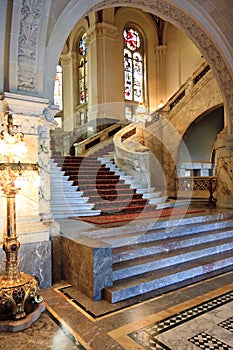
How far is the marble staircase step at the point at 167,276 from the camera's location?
2.85 metres

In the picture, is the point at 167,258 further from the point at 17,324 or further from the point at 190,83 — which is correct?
the point at 190,83

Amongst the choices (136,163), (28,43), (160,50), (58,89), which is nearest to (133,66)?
(160,50)

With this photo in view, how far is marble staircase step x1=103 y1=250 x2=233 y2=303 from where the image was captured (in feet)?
9.34

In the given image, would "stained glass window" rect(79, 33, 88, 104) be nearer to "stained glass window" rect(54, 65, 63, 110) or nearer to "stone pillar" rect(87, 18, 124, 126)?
"stone pillar" rect(87, 18, 124, 126)

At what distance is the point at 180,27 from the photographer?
5680 millimetres

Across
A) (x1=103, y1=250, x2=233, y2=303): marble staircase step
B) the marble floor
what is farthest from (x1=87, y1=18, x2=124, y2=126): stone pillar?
the marble floor

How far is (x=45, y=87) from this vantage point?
342 cm

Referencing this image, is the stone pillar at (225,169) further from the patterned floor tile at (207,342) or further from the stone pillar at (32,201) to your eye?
the patterned floor tile at (207,342)

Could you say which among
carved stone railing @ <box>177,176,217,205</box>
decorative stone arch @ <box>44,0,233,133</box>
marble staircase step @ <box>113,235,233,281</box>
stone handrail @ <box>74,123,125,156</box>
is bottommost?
marble staircase step @ <box>113,235,233,281</box>

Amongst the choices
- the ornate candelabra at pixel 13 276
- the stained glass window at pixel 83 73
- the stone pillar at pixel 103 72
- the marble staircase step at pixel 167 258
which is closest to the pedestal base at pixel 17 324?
the ornate candelabra at pixel 13 276

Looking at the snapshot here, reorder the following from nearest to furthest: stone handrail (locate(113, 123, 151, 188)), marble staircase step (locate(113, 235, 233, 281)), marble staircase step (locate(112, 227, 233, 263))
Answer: marble staircase step (locate(113, 235, 233, 281)) → marble staircase step (locate(112, 227, 233, 263)) → stone handrail (locate(113, 123, 151, 188))

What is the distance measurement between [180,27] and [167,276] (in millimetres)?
4998

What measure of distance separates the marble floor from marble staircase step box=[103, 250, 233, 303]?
3.5 inches

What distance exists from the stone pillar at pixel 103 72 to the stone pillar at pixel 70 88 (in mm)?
2043
